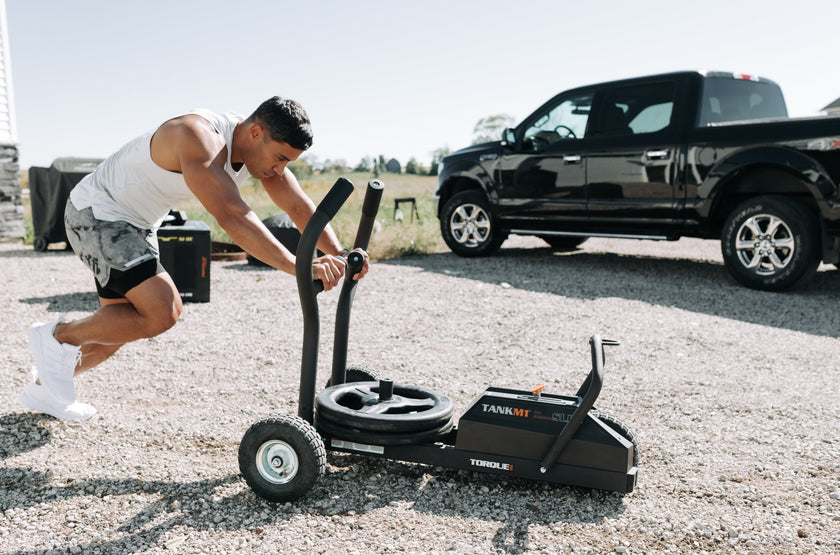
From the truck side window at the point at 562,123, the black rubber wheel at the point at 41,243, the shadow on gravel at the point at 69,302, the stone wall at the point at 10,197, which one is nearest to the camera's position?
the shadow on gravel at the point at 69,302

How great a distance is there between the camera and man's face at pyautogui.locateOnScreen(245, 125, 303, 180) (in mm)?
3066

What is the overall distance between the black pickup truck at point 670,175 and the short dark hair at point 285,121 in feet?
18.4

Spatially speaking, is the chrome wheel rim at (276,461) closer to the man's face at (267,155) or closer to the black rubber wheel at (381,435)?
the black rubber wheel at (381,435)

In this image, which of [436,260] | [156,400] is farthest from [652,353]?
[436,260]

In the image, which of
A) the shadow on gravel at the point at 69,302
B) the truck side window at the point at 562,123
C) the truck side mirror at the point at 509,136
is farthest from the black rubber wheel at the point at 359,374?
the truck side mirror at the point at 509,136

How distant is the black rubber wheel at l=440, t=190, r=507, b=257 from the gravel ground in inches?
73.7

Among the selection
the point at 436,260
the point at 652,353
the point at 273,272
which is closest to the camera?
the point at 652,353

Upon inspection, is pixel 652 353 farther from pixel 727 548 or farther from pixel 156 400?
pixel 156 400

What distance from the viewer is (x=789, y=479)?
10.3ft

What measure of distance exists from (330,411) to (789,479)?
2.08 m

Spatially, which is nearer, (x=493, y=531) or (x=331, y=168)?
(x=493, y=531)

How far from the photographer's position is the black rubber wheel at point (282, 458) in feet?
9.04

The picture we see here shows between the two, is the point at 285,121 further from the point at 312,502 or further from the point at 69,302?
the point at 69,302

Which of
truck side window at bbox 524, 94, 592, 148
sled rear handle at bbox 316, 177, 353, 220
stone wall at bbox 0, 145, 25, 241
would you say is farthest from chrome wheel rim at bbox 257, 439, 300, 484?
stone wall at bbox 0, 145, 25, 241
